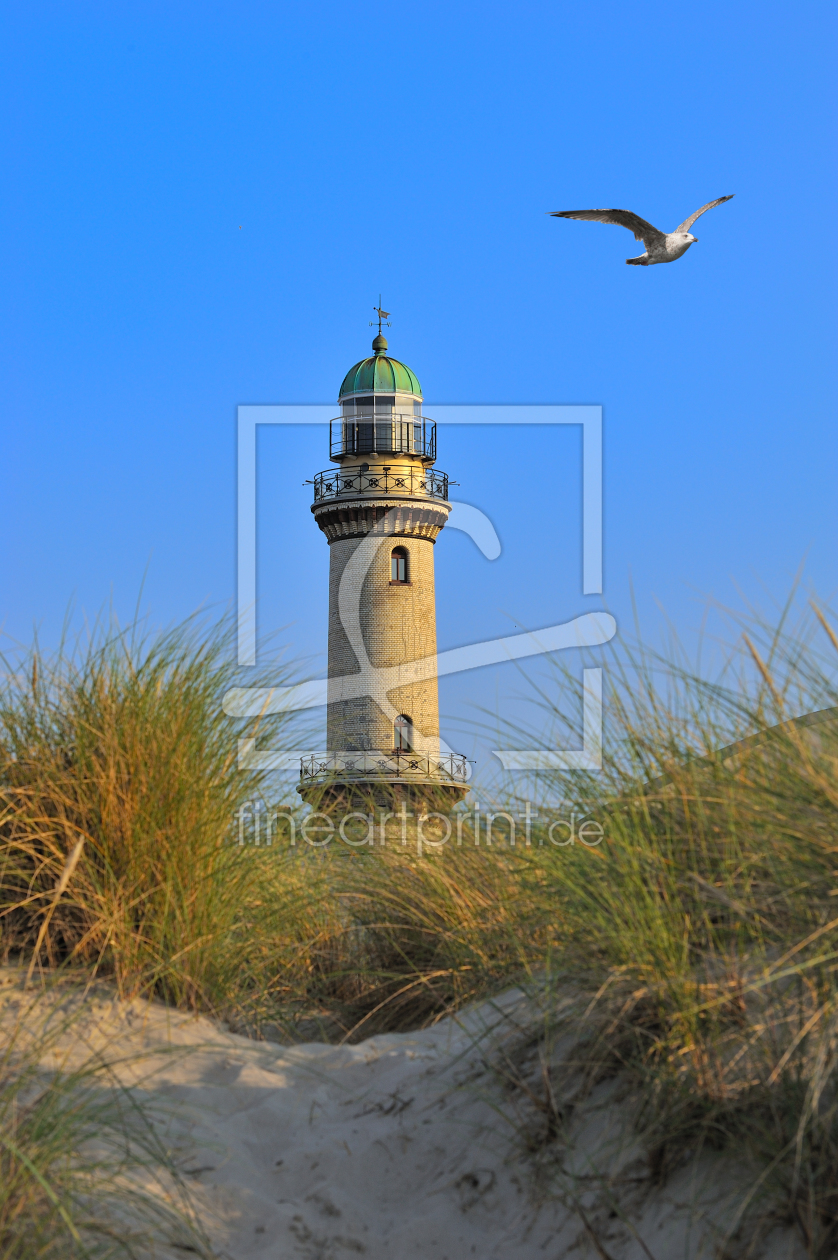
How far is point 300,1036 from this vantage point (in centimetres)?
398

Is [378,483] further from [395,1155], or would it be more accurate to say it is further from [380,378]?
[395,1155]

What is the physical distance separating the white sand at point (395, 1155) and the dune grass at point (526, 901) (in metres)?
0.11

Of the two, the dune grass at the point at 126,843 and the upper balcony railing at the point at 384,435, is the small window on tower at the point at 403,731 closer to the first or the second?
the upper balcony railing at the point at 384,435

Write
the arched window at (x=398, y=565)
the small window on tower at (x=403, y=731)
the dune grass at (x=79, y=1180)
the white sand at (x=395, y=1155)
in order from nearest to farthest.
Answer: the dune grass at (x=79, y=1180) → the white sand at (x=395, y=1155) → the small window on tower at (x=403, y=731) → the arched window at (x=398, y=565)

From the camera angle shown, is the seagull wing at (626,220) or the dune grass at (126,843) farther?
the seagull wing at (626,220)

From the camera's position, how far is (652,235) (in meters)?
9.84

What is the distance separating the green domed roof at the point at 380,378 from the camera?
1013 inches

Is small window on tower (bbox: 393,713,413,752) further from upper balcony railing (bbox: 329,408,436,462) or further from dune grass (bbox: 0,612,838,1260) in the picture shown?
dune grass (bbox: 0,612,838,1260)

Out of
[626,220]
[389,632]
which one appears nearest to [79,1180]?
[626,220]

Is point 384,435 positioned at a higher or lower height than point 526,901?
higher

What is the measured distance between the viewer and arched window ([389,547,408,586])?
2458cm

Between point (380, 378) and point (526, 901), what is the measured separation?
23.1 m

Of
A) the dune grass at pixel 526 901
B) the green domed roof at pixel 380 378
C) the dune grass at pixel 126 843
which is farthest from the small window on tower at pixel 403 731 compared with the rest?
the dune grass at pixel 126 843

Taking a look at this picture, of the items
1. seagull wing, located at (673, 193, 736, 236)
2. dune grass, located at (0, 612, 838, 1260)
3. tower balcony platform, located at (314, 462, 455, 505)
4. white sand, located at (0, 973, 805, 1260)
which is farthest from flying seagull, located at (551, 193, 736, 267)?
tower balcony platform, located at (314, 462, 455, 505)
